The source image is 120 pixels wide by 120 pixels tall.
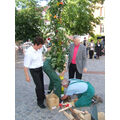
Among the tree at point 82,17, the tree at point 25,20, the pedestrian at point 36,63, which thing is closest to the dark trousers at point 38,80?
the pedestrian at point 36,63

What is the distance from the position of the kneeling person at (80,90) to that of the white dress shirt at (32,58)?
716 mm

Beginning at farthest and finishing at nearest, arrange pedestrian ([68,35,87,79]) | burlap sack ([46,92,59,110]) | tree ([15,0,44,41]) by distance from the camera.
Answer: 1. tree ([15,0,44,41])
2. pedestrian ([68,35,87,79])
3. burlap sack ([46,92,59,110])

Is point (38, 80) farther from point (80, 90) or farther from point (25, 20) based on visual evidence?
point (25, 20)

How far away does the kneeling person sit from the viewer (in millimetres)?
3364

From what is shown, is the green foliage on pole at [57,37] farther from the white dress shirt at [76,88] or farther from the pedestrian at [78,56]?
the white dress shirt at [76,88]

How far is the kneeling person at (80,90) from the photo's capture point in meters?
3.36

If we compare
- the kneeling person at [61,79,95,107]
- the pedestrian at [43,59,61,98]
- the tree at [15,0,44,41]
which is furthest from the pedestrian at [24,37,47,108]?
the tree at [15,0,44,41]

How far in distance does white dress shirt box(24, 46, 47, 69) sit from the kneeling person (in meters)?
0.72

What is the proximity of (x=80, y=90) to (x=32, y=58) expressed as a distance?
4.17 feet

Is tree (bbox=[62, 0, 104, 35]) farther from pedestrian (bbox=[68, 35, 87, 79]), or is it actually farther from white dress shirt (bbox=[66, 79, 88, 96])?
white dress shirt (bbox=[66, 79, 88, 96])
